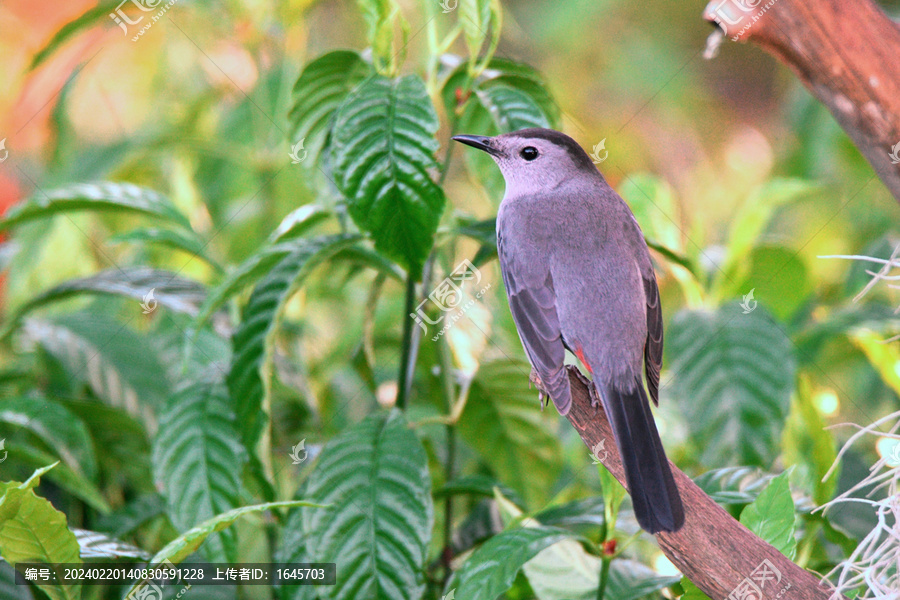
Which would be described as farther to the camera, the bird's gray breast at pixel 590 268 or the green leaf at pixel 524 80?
A: the green leaf at pixel 524 80

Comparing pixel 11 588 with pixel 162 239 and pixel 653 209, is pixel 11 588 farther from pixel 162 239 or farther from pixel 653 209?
pixel 653 209

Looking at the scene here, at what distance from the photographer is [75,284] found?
182 centimetres

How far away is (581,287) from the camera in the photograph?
4.98 feet

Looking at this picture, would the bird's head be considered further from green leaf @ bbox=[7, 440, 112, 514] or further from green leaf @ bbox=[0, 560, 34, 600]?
green leaf @ bbox=[0, 560, 34, 600]

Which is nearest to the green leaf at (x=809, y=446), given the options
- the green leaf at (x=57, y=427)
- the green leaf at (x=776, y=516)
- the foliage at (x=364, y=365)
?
the foliage at (x=364, y=365)

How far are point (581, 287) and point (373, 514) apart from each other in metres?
0.58

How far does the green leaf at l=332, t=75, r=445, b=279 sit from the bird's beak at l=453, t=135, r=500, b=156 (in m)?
0.19

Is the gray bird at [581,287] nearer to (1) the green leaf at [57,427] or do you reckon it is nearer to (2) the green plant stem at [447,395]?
(2) the green plant stem at [447,395]

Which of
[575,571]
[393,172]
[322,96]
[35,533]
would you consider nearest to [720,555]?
[575,571]

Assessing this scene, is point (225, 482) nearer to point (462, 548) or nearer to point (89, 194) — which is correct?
point (462, 548)

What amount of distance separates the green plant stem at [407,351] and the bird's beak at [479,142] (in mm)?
304

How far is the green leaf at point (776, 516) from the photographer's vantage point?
1234 millimetres

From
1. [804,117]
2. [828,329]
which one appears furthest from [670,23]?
[828,329]

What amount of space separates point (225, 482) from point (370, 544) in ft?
1.14
